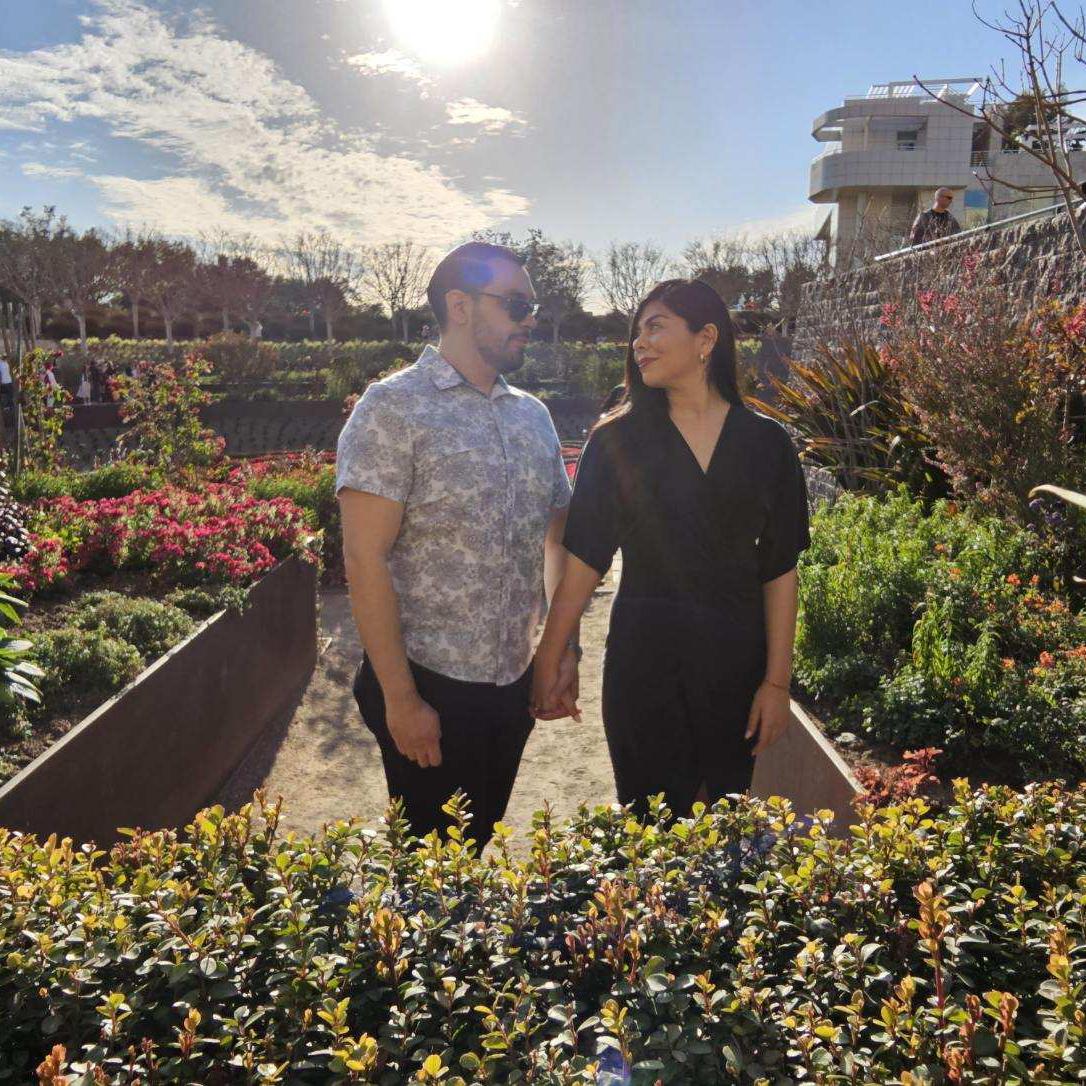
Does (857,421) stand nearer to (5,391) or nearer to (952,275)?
(952,275)

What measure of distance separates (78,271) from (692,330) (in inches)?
2131

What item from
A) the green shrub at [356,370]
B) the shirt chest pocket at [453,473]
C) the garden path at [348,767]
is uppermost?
the green shrub at [356,370]

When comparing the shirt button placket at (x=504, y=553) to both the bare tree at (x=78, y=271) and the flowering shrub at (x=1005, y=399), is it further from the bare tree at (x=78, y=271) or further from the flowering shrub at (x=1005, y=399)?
the bare tree at (x=78, y=271)

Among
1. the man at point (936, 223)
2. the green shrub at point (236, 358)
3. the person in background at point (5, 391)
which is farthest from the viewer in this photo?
the green shrub at point (236, 358)

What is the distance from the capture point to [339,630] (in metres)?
7.73

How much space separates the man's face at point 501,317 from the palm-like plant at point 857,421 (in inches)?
194

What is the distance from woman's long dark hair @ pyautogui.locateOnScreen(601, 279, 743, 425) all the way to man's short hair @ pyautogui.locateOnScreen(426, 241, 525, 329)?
38 cm

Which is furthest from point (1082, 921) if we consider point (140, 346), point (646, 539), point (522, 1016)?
point (140, 346)

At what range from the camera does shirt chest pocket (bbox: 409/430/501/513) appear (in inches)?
96.0

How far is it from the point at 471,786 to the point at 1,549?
149 inches

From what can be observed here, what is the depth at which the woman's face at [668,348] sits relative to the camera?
249 centimetres

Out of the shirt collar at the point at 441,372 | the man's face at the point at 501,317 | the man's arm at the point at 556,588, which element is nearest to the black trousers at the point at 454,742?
A: the man's arm at the point at 556,588

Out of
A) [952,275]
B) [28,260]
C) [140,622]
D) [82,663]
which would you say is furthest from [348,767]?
[28,260]

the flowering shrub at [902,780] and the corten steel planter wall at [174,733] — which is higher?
the flowering shrub at [902,780]
